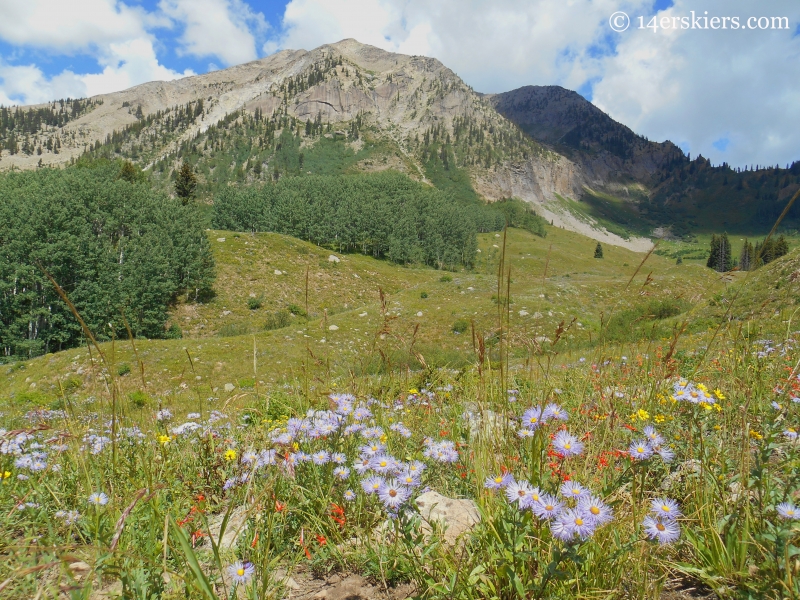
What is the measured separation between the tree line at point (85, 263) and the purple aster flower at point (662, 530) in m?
33.4

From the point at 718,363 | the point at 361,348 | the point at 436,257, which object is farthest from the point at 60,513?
the point at 436,257

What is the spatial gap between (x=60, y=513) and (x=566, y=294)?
24.9 meters

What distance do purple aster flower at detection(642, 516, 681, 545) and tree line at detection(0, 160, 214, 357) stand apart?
3344cm

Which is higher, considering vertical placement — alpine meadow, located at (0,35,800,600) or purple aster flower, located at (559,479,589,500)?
purple aster flower, located at (559,479,589,500)

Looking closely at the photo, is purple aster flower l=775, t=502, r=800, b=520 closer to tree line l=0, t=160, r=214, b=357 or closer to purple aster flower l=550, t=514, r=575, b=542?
purple aster flower l=550, t=514, r=575, b=542

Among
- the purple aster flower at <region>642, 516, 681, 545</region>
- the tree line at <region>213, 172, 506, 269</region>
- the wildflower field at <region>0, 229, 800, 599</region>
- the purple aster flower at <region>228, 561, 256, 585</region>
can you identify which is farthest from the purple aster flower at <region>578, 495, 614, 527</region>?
the tree line at <region>213, 172, 506, 269</region>

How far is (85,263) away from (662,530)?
4043 centimetres

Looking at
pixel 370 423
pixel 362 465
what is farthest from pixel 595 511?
pixel 370 423

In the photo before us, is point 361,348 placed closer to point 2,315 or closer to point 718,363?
point 718,363

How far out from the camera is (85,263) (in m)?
32.9

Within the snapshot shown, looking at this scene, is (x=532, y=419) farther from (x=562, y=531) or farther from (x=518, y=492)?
(x=562, y=531)

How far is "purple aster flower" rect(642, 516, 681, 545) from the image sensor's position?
152 cm

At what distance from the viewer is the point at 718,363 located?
518 centimetres

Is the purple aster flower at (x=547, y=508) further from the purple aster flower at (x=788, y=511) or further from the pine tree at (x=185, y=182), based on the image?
the pine tree at (x=185, y=182)
